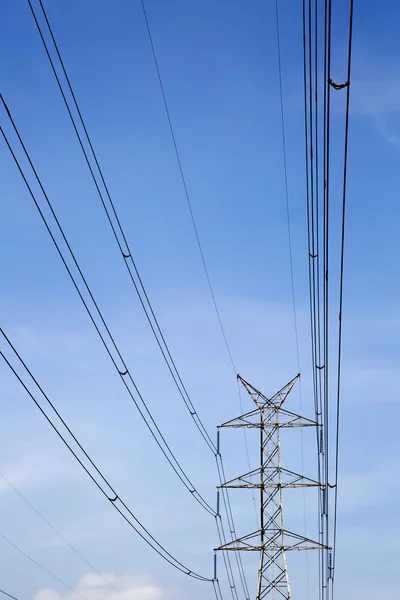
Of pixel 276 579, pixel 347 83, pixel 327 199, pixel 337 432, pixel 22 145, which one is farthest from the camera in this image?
pixel 276 579

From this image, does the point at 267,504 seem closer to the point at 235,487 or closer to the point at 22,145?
the point at 235,487

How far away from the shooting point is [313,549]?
155 feet

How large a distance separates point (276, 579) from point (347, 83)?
39417mm

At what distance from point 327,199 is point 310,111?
1.90 m

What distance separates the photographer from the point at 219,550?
160 feet

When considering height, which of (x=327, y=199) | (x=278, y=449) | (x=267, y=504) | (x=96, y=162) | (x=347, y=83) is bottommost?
(x=347, y=83)

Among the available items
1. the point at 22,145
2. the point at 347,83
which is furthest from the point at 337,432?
the point at 347,83

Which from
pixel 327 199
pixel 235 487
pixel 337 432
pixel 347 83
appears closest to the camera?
pixel 347 83

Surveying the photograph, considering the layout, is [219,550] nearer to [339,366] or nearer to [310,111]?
[339,366]

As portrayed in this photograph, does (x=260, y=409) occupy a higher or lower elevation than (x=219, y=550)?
higher

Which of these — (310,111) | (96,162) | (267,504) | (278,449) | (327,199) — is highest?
(278,449)

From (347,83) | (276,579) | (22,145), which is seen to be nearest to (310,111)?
(347,83)

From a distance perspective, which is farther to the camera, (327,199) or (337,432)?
(337,432)

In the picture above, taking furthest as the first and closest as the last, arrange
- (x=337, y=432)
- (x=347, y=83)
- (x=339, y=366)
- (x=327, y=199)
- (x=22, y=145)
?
1. (x=337, y=432)
2. (x=339, y=366)
3. (x=22, y=145)
4. (x=327, y=199)
5. (x=347, y=83)
